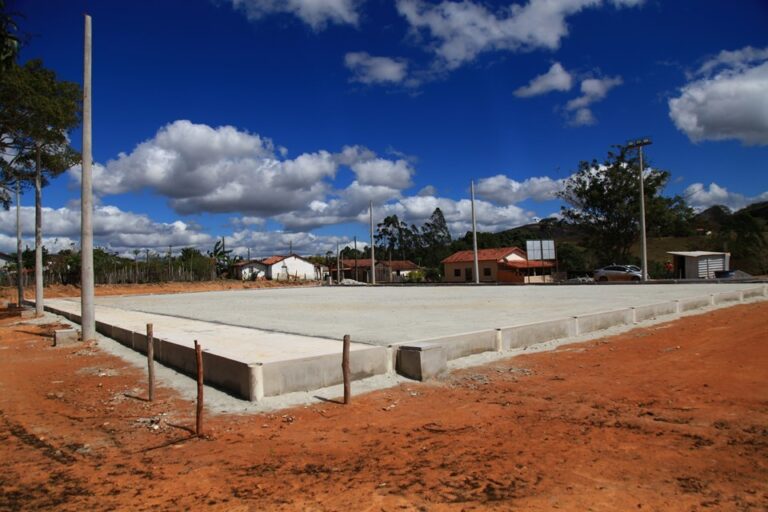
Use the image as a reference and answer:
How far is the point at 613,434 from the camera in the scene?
5418 mm

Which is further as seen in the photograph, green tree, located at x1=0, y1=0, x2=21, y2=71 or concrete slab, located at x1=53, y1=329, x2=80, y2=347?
concrete slab, located at x1=53, y1=329, x2=80, y2=347

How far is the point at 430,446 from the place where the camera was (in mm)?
5250

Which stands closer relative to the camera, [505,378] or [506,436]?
[506,436]

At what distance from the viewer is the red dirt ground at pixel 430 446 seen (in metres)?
4.09

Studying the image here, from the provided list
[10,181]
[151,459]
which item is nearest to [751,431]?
[151,459]

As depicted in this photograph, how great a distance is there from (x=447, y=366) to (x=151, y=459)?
16.6ft

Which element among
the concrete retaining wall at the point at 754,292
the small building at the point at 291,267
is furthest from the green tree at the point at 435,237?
the concrete retaining wall at the point at 754,292

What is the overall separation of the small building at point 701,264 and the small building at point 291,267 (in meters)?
52.1

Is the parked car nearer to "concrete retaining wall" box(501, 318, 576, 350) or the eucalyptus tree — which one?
"concrete retaining wall" box(501, 318, 576, 350)

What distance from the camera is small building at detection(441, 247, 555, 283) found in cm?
6016

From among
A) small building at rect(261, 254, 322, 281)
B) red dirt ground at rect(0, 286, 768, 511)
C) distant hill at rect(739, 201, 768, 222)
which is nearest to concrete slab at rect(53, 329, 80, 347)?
red dirt ground at rect(0, 286, 768, 511)

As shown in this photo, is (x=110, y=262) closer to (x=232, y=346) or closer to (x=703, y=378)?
(x=232, y=346)

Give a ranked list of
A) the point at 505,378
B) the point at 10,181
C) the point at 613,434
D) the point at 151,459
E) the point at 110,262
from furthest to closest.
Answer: the point at 110,262, the point at 10,181, the point at 505,378, the point at 613,434, the point at 151,459

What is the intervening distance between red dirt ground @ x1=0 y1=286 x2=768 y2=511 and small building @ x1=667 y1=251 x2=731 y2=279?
34.0 m
